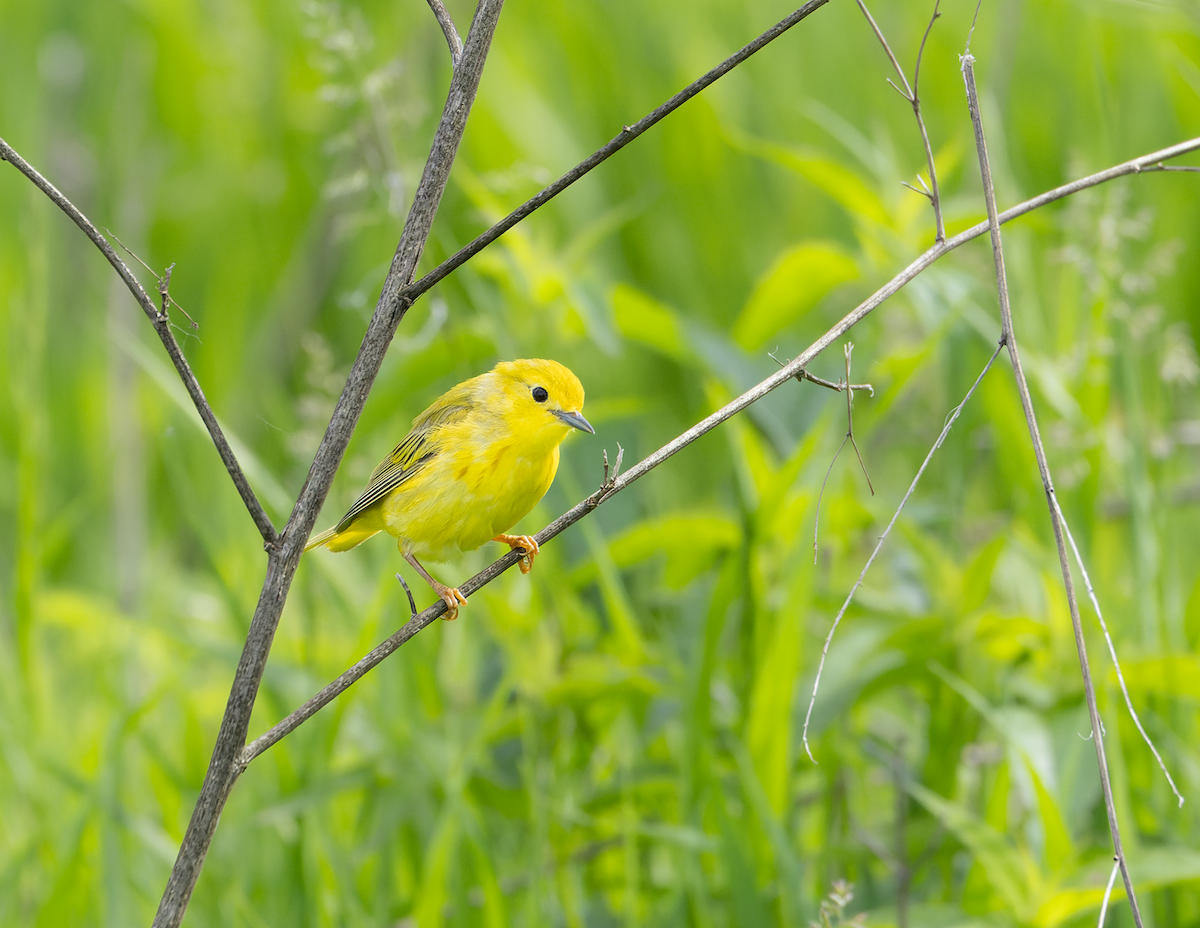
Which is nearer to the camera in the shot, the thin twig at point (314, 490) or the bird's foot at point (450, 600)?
the thin twig at point (314, 490)

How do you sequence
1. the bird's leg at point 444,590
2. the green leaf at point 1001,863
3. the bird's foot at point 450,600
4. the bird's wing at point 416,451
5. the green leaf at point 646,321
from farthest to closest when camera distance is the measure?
the green leaf at point 646,321
the bird's wing at point 416,451
the green leaf at point 1001,863
the bird's leg at point 444,590
the bird's foot at point 450,600

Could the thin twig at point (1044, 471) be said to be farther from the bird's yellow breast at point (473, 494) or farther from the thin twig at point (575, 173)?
the bird's yellow breast at point (473, 494)

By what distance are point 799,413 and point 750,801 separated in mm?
1141

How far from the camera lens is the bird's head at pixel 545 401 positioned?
88.9 inches

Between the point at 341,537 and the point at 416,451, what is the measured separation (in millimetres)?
319

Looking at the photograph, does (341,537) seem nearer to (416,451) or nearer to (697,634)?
(416,451)

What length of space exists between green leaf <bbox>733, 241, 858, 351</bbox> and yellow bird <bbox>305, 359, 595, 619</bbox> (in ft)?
2.51

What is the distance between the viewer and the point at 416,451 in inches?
101

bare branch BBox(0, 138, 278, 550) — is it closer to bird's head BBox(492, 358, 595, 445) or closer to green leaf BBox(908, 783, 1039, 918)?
bird's head BBox(492, 358, 595, 445)

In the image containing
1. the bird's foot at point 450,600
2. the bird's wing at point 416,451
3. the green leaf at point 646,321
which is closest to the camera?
the bird's foot at point 450,600

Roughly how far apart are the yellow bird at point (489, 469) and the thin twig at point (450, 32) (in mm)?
802

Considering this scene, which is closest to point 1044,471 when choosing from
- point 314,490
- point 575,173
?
point 575,173

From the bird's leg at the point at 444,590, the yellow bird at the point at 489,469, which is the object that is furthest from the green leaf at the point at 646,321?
the bird's leg at the point at 444,590

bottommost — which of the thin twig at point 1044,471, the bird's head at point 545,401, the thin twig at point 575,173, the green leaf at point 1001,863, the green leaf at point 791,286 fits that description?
the green leaf at point 1001,863
